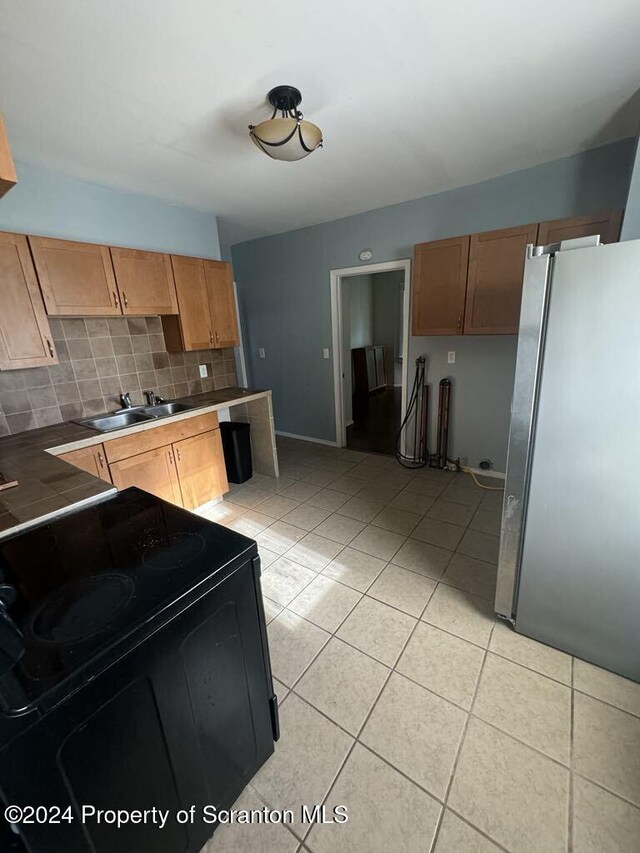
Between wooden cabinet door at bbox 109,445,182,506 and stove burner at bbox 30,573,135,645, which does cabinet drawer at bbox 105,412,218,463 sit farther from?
stove burner at bbox 30,573,135,645

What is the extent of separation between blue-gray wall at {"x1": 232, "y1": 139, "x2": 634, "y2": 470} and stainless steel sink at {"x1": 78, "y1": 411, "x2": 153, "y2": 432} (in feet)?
6.80

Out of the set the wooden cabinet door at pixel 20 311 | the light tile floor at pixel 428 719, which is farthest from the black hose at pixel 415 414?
the wooden cabinet door at pixel 20 311

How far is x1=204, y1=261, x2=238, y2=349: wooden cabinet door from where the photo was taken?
2.98 meters

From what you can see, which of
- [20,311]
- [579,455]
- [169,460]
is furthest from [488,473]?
[20,311]

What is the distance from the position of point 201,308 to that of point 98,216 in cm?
90

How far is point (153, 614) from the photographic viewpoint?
2.47 feet

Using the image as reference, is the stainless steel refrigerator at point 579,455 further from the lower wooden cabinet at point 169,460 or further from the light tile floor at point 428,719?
the lower wooden cabinet at point 169,460

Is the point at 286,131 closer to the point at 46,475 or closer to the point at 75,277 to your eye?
the point at 75,277

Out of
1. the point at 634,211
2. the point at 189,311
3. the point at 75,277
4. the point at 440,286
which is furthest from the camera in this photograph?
the point at 189,311

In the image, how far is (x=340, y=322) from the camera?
12.6 ft

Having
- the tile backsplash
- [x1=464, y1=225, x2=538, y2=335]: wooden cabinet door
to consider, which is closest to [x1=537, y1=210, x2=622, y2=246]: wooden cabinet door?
[x1=464, y1=225, x2=538, y2=335]: wooden cabinet door

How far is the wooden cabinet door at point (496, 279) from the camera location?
92.9 inches

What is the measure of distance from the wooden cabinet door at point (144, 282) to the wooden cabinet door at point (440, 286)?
1986 mm

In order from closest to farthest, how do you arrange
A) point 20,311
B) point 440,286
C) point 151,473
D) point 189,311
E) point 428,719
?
point 428,719
point 20,311
point 151,473
point 440,286
point 189,311
